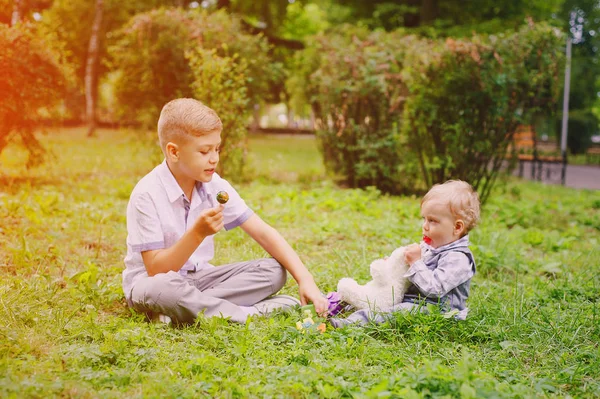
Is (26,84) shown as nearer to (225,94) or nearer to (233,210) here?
(225,94)

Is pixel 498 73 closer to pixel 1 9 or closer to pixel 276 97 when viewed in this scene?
pixel 1 9

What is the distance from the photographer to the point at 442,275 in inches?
129

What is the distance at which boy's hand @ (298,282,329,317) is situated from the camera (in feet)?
11.1

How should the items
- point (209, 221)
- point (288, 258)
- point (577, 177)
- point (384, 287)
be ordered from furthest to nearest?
1. point (577, 177)
2. point (288, 258)
3. point (384, 287)
4. point (209, 221)

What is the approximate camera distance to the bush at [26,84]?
7676 millimetres

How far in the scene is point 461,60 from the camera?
774 centimetres

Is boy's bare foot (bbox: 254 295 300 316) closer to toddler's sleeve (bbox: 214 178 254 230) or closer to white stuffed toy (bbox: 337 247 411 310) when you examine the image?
white stuffed toy (bbox: 337 247 411 310)

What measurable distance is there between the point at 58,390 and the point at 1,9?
1190 cm

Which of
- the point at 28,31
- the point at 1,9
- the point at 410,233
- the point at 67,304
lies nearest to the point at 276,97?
the point at 1,9

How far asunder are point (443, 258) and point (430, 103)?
512cm

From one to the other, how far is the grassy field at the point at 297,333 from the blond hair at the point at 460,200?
59 cm

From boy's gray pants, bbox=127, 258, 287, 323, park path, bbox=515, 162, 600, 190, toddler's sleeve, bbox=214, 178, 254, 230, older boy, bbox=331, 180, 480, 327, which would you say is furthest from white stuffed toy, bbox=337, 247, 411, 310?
park path, bbox=515, 162, 600, 190

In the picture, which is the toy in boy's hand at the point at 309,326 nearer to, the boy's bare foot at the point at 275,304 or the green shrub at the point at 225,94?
the boy's bare foot at the point at 275,304

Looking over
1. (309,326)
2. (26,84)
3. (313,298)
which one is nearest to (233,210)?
(313,298)
